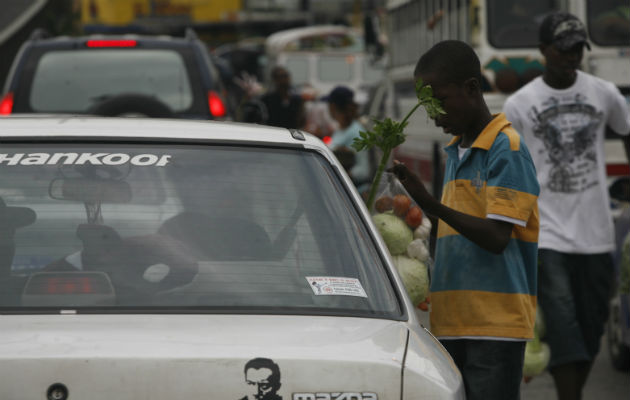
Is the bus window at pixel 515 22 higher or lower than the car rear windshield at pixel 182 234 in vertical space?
lower

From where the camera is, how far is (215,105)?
27.3 feet

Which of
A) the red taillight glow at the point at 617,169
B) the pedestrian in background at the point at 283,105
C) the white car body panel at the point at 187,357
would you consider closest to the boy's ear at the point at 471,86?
the white car body panel at the point at 187,357

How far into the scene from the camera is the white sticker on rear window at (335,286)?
3000 millimetres

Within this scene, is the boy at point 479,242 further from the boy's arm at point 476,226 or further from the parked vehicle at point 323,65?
the parked vehicle at point 323,65

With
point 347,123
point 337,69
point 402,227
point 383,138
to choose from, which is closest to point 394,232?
point 402,227

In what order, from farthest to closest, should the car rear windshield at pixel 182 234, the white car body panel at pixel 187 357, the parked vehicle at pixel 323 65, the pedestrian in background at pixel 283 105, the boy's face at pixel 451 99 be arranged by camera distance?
the parked vehicle at pixel 323 65 → the pedestrian in background at pixel 283 105 → the boy's face at pixel 451 99 → the car rear windshield at pixel 182 234 → the white car body panel at pixel 187 357

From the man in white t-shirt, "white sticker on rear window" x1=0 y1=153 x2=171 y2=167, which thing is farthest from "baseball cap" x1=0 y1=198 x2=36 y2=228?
the man in white t-shirt

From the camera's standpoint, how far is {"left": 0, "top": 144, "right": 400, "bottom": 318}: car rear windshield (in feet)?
9.62

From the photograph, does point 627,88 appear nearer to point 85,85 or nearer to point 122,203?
point 85,85

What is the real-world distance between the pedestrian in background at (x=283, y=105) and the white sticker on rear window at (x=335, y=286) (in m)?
10.4

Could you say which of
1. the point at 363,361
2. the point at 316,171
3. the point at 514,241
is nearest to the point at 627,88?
the point at 514,241

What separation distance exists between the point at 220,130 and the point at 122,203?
1.48 ft

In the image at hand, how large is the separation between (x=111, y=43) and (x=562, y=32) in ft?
14.5

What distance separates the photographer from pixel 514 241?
3820mm
